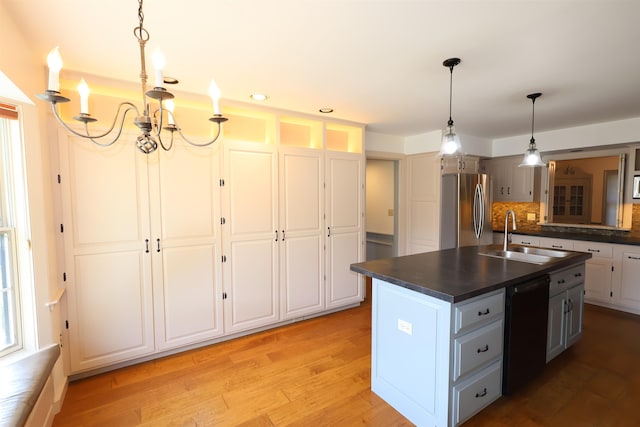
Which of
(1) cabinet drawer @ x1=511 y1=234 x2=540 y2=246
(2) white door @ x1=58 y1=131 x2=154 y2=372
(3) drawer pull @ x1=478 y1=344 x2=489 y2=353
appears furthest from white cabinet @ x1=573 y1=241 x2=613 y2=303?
(2) white door @ x1=58 y1=131 x2=154 y2=372

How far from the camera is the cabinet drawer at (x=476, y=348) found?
180cm

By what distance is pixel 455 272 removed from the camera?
2.16 m

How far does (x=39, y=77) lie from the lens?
2152 mm

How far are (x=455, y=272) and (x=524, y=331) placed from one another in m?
0.63

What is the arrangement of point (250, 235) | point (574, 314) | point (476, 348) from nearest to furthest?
point (476, 348) < point (574, 314) < point (250, 235)

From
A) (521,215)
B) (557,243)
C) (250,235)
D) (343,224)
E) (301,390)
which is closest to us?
(301,390)

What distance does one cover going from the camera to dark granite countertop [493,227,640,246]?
12.1 feet

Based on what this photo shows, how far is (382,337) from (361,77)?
6.53 ft

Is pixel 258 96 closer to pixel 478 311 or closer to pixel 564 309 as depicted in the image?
pixel 478 311

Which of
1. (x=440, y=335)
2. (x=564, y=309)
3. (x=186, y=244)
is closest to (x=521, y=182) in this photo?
(x=564, y=309)

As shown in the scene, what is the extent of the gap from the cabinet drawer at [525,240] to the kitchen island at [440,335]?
248cm

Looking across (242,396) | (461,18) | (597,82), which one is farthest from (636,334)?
(242,396)

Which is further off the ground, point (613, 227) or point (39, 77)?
point (39, 77)

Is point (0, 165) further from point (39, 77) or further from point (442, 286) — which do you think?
point (442, 286)
